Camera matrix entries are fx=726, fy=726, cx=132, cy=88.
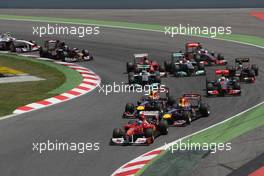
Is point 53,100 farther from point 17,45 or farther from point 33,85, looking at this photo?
point 17,45

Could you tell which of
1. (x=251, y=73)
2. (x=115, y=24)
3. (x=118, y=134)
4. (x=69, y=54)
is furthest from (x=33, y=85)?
(x=115, y=24)

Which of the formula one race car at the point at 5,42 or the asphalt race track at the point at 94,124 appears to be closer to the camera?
the asphalt race track at the point at 94,124
